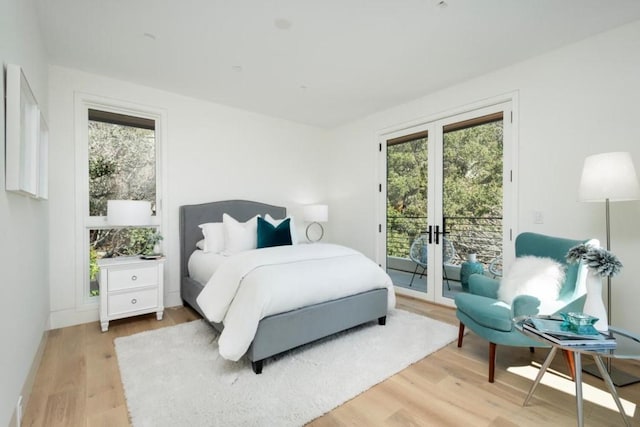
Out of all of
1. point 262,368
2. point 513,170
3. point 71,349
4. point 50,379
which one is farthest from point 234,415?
point 513,170

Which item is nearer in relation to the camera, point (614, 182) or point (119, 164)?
point (614, 182)

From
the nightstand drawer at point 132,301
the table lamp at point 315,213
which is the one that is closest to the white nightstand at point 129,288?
the nightstand drawer at point 132,301

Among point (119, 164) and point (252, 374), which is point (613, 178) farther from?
point (119, 164)

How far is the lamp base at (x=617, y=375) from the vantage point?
6.55ft

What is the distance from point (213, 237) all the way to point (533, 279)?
3.15m

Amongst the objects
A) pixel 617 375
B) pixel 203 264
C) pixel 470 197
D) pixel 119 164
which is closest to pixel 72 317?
pixel 203 264

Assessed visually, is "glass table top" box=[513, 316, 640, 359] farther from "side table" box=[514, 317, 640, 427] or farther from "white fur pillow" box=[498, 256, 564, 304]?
"white fur pillow" box=[498, 256, 564, 304]

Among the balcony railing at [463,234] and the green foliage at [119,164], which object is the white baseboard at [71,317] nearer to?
the green foliage at [119,164]

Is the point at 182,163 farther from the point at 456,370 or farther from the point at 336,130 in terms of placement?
the point at 456,370

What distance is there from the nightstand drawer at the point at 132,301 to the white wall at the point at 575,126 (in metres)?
3.89

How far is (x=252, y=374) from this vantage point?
2.06 metres

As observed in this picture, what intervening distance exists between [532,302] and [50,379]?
332 centimetres

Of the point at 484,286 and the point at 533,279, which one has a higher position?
the point at 533,279

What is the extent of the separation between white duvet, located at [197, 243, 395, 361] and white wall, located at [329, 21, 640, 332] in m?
1.79
